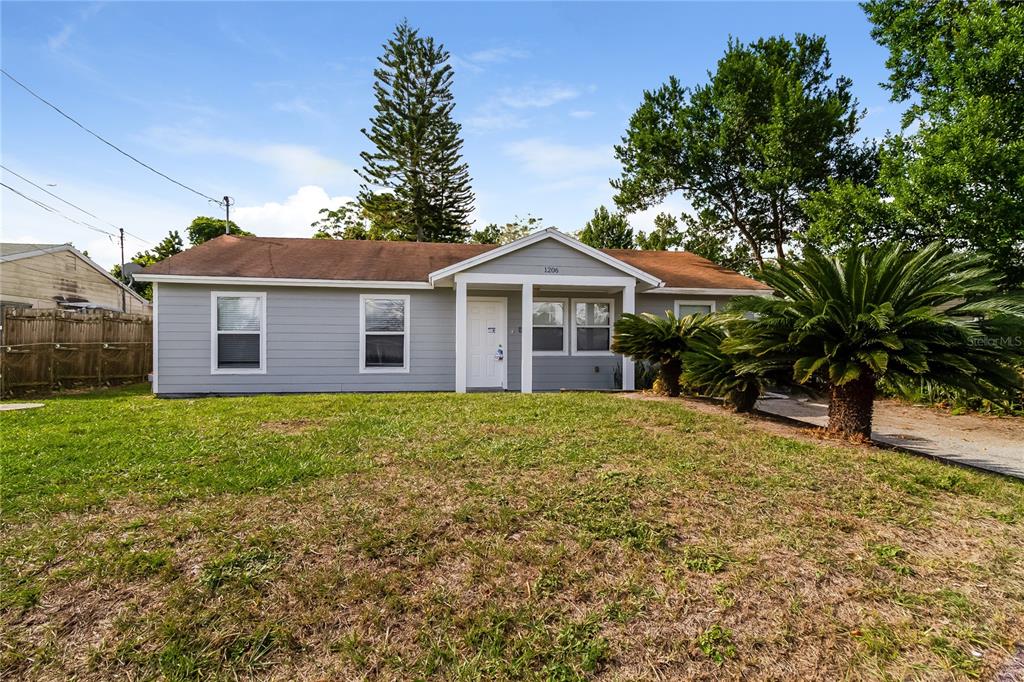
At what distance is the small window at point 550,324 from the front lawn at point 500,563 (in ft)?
23.9

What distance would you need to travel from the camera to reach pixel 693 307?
41.1 feet

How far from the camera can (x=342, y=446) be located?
15.7ft

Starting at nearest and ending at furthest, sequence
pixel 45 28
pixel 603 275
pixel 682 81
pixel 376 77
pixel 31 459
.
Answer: pixel 31 459, pixel 45 28, pixel 603 275, pixel 682 81, pixel 376 77

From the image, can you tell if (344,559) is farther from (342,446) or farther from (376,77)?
(376,77)

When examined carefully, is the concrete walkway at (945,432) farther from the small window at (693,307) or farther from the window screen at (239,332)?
the window screen at (239,332)

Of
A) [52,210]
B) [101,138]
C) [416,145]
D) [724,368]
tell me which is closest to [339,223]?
[416,145]

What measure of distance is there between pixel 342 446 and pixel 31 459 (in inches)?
103

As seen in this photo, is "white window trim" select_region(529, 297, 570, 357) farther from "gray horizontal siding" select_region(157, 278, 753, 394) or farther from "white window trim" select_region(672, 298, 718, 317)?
"white window trim" select_region(672, 298, 718, 317)

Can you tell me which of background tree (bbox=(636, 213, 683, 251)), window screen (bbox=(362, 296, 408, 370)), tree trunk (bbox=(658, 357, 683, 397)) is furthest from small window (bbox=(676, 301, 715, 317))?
background tree (bbox=(636, 213, 683, 251))

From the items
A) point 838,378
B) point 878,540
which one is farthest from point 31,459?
point 838,378

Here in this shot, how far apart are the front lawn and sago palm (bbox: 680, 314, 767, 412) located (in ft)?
5.25

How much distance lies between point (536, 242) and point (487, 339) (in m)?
2.72

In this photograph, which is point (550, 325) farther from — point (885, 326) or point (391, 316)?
point (885, 326)

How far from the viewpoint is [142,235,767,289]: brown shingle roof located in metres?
10.4
